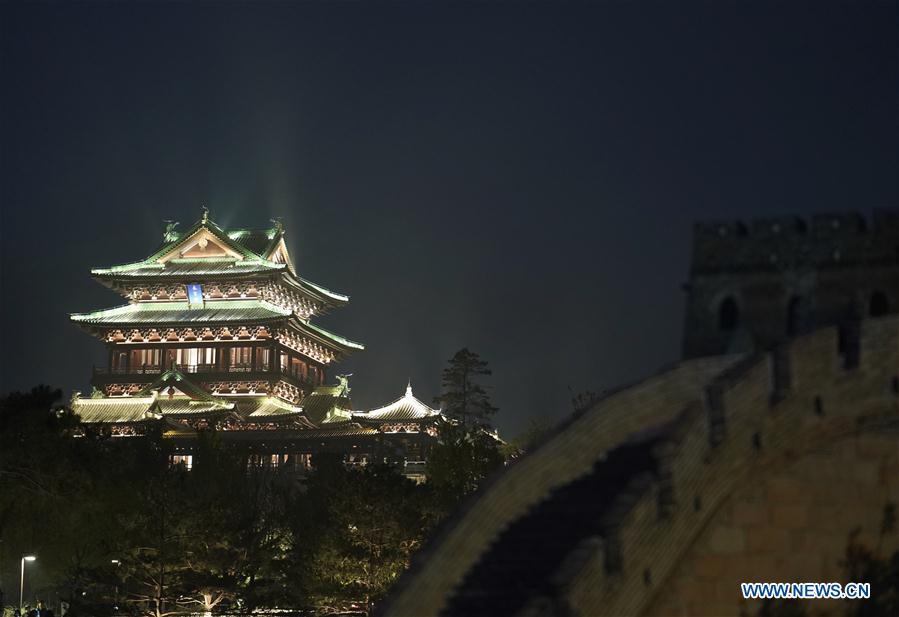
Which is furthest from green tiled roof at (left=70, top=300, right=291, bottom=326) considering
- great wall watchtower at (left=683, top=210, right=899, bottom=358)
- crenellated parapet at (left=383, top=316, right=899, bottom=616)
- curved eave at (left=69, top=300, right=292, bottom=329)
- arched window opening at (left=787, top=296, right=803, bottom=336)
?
crenellated parapet at (left=383, top=316, right=899, bottom=616)

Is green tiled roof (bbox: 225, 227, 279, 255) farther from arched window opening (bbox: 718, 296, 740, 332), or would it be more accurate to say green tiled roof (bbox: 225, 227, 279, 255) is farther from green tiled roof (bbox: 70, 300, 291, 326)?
arched window opening (bbox: 718, 296, 740, 332)

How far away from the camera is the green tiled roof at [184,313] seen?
8888cm

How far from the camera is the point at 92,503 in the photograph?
4056 cm

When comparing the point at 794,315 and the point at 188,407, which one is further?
the point at 188,407

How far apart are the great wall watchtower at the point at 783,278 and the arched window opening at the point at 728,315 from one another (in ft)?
0.04

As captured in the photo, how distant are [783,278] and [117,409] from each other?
2809 inches

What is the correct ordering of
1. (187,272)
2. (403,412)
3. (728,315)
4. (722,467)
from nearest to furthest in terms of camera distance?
(722,467) → (728,315) → (403,412) → (187,272)

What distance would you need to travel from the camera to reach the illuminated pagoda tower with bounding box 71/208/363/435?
84.2 meters

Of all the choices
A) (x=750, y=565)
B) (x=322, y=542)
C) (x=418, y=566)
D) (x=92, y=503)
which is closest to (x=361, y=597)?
(x=322, y=542)

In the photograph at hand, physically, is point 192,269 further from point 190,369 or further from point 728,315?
point 728,315

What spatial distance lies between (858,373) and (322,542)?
2416cm

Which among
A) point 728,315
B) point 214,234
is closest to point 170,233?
point 214,234

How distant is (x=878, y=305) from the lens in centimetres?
1695

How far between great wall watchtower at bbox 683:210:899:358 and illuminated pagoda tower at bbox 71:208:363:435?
65577mm
